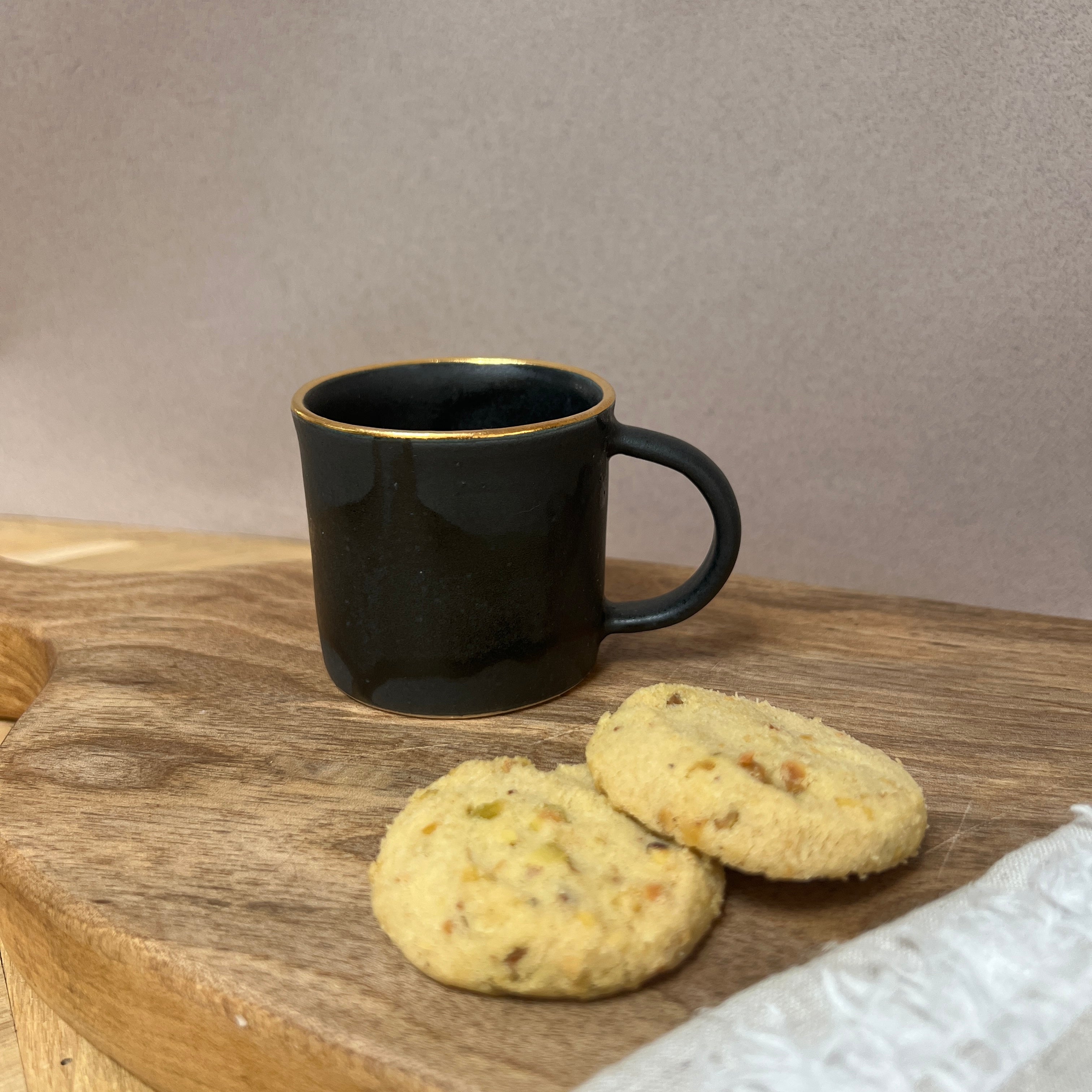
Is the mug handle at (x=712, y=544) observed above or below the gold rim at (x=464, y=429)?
below

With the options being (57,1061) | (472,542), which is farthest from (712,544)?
(57,1061)

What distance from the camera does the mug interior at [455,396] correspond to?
2.69 ft

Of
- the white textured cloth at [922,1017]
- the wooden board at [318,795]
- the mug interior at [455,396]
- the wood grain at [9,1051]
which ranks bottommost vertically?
the wood grain at [9,1051]

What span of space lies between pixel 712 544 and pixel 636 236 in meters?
0.74

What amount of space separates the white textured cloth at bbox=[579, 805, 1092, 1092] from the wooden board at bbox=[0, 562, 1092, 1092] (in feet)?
0.11

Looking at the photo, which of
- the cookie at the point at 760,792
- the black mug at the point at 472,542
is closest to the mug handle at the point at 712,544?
the black mug at the point at 472,542

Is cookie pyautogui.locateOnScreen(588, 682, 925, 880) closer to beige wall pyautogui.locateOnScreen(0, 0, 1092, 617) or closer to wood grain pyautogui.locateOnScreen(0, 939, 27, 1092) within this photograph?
wood grain pyautogui.locateOnScreen(0, 939, 27, 1092)

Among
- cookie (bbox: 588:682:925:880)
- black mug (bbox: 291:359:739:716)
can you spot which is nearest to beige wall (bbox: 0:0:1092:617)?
black mug (bbox: 291:359:739:716)

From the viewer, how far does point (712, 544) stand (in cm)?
81

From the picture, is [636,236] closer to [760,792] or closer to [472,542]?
[472,542]

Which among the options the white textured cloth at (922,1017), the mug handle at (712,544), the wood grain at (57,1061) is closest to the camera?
the white textured cloth at (922,1017)

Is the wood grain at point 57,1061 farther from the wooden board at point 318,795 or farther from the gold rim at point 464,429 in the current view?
the gold rim at point 464,429

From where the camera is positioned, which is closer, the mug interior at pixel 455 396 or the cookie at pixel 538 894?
the cookie at pixel 538 894

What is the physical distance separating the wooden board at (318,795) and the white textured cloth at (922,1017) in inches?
1.4
